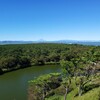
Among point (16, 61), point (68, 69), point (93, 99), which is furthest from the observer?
point (16, 61)

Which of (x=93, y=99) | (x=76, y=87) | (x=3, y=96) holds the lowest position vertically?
(x=3, y=96)

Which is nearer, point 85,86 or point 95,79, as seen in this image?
point 85,86

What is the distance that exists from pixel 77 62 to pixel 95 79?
6743mm

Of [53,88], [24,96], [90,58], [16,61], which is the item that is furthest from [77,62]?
[16,61]

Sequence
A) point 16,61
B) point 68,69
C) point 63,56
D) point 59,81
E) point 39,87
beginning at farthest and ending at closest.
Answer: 1. point 63,56
2. point 16,61
3. point 59,81
4. point 39,87
5. point 68,69

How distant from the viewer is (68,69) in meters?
35.7

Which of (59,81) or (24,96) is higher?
(59,81)

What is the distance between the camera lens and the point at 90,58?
3716 cm

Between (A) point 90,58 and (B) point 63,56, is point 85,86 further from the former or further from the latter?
(B) point 63,56

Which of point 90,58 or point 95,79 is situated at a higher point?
point 90,58

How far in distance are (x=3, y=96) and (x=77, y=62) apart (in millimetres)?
19338

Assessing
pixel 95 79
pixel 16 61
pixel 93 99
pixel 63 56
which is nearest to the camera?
pixel 93 99

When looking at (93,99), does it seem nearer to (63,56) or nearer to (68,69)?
(68,69)

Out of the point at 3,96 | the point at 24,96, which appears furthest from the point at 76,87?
the point at 3,96
